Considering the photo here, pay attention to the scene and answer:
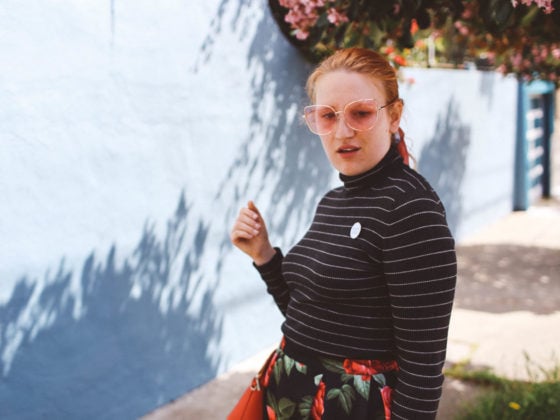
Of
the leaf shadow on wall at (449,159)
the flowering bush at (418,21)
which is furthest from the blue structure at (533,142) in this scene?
the flowering bush at (418,21)

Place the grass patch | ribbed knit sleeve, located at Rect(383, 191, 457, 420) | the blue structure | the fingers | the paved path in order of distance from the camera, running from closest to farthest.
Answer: ribbed knit sleeve, located at Rect(383, 191, 457, 420), the fingers, the grass patch, the paved path, the blue structure

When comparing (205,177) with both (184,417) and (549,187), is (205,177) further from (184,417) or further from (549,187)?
(549,187)

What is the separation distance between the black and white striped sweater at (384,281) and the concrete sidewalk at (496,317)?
7.77 ft

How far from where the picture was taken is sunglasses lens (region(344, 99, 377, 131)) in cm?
186

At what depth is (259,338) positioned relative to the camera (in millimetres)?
5023

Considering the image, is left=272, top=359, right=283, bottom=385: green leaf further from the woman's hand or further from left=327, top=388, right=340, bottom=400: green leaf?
the woman's hand

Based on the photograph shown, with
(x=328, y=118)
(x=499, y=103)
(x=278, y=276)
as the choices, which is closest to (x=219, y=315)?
(x=278, y=276)

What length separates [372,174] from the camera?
1872mm

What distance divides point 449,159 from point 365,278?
7.31 m

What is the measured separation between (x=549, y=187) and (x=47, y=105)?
12145 mm

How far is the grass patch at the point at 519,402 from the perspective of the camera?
359 centimetres

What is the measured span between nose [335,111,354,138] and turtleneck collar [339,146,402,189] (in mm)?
123

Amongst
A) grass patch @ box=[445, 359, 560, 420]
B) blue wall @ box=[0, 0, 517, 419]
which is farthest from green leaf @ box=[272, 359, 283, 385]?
grass patch @ box=[445, 359, 560, 420]

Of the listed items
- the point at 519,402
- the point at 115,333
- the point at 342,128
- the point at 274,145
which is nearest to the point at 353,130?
the point at 342,128
